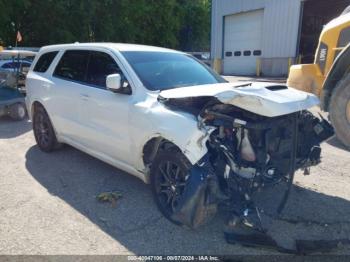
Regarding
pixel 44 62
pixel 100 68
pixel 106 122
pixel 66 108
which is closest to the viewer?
pixel 106 122

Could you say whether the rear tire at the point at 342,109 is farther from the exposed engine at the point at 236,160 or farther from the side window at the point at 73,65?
the side window at the point at 73,65

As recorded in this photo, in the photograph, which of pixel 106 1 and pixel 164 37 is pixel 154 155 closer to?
pixel 106 1

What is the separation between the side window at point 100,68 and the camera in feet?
14.2

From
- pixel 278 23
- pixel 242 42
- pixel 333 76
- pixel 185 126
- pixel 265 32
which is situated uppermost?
pixel 278 23

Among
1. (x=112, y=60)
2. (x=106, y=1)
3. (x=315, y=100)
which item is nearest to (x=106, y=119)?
(x=112, y=60)

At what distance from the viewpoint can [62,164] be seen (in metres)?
5.29

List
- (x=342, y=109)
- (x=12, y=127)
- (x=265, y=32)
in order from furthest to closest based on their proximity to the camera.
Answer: (x=265, y=32) < (x=12, y=127) < (x=342, y=109)

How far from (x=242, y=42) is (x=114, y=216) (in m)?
21.4

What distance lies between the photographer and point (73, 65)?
5047mm

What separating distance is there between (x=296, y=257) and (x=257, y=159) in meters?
0.91

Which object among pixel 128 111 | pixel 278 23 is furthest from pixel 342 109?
pixel 278 23

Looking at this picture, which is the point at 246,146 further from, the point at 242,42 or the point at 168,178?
the point at 242,42

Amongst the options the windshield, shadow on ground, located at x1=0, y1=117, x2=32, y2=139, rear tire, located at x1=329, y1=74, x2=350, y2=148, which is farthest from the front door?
rear tire, located at x1=329, y1=74, x2=350, y2=148

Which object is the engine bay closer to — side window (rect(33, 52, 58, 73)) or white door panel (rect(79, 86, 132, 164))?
white door panel (rect(79, 86, 132, 164))
